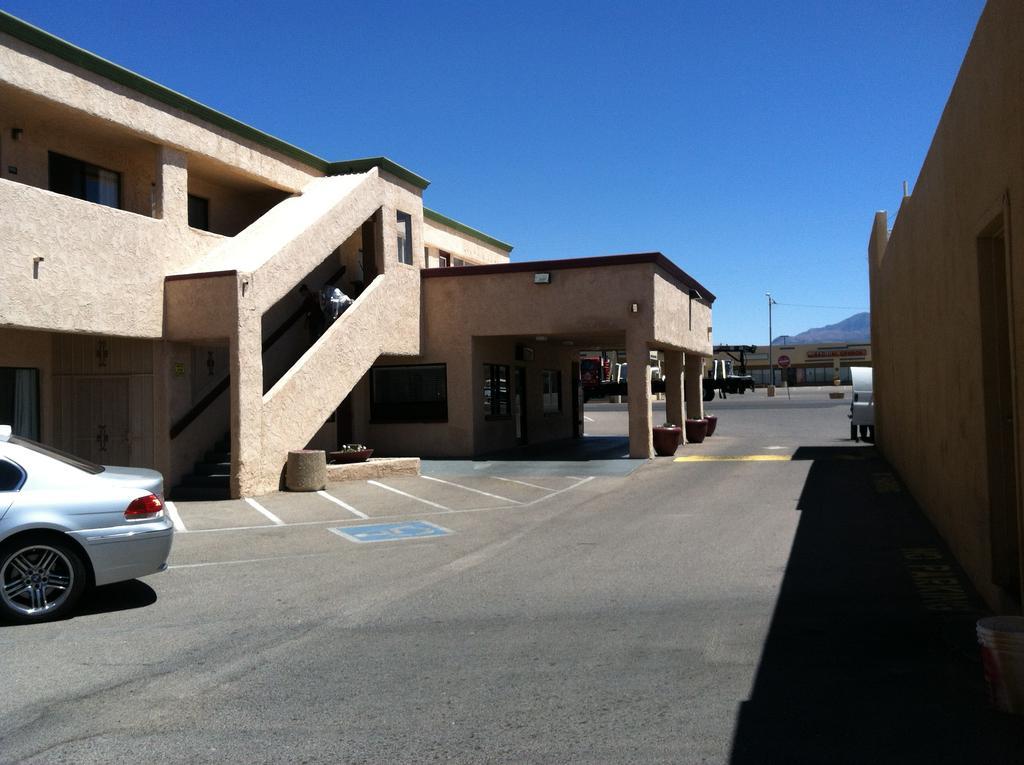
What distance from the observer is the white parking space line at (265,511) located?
1303 centimetres

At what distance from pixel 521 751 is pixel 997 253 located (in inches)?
212

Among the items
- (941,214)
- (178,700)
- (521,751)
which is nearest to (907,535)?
(941,214)

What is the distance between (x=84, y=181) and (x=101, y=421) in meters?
4.23

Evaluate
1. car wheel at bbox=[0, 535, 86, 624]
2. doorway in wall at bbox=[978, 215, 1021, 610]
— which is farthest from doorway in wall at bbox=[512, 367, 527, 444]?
doorway in wall at bbox=[978, 215, 1021, 610]

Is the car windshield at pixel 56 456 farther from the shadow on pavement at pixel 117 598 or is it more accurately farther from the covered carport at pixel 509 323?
the covered carport at pixel 509 323

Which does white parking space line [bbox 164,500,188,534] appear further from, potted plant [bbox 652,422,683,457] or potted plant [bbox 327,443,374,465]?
potted plant [bbox 652,422,683,457]

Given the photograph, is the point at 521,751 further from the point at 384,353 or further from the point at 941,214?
the point at 384,353

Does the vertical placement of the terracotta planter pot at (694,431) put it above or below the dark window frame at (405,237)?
below

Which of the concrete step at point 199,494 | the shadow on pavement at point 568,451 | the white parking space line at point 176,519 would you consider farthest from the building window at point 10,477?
the shadow on pavement at point 568,451

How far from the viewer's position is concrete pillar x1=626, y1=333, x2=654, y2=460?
2108 centimetres

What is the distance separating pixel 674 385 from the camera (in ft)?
86.4

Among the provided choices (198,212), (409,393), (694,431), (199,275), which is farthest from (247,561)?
(694,431)

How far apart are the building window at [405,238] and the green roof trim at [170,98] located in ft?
3.03

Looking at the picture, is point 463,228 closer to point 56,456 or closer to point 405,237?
point 405,237
